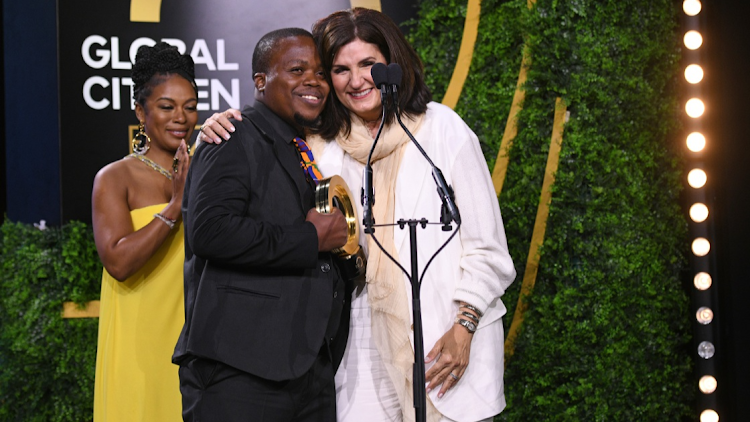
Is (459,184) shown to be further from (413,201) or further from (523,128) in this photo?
(523,128)

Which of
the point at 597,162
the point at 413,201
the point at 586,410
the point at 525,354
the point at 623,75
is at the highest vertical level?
the point at 623,75

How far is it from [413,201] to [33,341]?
257 centimetres

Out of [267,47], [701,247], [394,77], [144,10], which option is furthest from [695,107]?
[144,10]

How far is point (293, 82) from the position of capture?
2.46 m

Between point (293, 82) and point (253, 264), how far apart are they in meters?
0.66

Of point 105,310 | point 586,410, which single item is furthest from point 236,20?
point 586,410

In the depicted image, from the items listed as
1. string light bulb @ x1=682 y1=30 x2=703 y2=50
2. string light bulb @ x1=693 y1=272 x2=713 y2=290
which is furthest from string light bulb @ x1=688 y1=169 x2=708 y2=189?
string light bulb @ x1=682 y1=30 x2=703 y2=50

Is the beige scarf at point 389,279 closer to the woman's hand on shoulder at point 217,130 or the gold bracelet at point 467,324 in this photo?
the gold bracelet at point 467,324

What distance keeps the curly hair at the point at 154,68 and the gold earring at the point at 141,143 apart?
13cm

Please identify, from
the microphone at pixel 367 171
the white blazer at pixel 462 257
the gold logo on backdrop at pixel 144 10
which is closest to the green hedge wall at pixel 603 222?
the white blazer at pixel 462 257

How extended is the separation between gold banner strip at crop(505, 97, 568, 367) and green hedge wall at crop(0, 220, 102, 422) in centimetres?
228

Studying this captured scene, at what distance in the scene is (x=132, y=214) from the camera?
3.10 m

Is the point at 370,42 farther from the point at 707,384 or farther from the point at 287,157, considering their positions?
the point at 707,384

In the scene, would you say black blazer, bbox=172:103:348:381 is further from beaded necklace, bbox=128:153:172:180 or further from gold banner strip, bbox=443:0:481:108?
gold banner strip, bbox=443:0:481:108
